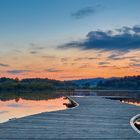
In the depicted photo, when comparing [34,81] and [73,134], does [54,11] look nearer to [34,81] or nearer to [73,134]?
[73,134]

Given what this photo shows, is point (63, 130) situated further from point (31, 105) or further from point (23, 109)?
point (31, 105)

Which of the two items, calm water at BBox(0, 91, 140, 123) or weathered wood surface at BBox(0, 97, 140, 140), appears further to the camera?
calm water at BBox(0, 91, 140, 123)

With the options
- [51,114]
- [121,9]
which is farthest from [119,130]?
[121,9]

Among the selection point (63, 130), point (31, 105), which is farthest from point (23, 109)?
point (63, 130)

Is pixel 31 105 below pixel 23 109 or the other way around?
the other way around

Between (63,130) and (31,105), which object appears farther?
(31,105)

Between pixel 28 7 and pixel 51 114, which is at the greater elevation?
pixel 28 7

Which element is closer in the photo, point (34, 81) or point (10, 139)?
point (10, 139)

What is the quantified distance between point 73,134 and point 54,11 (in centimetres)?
1317

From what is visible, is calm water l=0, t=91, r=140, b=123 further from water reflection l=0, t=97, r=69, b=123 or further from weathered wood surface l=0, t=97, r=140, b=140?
weathered wood surface l=0, t=97, r=140, b=140

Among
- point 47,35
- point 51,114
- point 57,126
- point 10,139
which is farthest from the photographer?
point 47,35

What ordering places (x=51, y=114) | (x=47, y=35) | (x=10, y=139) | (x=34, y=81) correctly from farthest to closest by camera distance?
(x=34, y=81) → (x=47, y=35) → (x=51, y=114) → (x=10, y=139)

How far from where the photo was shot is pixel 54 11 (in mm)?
19891

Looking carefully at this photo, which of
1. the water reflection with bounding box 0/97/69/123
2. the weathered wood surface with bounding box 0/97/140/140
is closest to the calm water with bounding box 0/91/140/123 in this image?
the water reflection with bounding box 0/97/69/123
